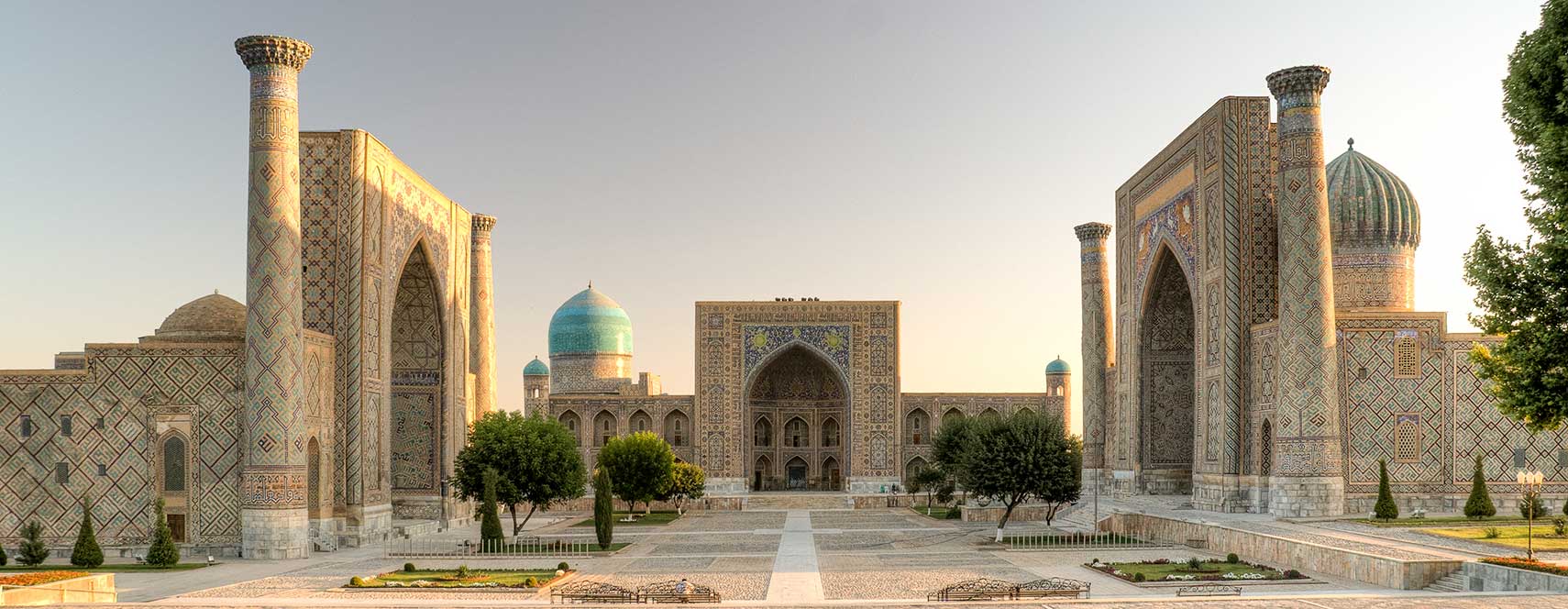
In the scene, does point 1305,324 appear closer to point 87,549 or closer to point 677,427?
point 87,549

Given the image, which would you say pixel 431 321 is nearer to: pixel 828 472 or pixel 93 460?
pixel 93 460

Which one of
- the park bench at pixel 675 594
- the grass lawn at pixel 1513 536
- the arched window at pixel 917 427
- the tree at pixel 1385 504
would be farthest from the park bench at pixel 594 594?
the arched window at pixel 917 427

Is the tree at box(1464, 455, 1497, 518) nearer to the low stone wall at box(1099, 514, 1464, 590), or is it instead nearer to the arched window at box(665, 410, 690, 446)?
the low stone wall at box(1099, 514, 1464, 590)

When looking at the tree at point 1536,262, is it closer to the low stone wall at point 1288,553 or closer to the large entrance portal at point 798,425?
the low stone wall at point 1288,553

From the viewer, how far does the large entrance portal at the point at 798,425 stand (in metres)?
49.8

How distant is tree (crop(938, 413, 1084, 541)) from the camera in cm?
2673

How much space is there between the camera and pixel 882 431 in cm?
4584

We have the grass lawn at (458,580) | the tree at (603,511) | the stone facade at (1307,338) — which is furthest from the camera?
the stone facade at (1307,338)

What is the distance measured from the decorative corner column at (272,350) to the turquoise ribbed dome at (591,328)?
34515 mm

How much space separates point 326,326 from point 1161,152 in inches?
732


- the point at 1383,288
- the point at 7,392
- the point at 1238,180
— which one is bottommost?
the point at 7,392

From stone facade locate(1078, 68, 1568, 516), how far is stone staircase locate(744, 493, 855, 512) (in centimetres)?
1391

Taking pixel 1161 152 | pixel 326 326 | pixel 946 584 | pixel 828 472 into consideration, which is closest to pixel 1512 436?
pixel 1161 152

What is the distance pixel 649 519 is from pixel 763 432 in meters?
15.6
